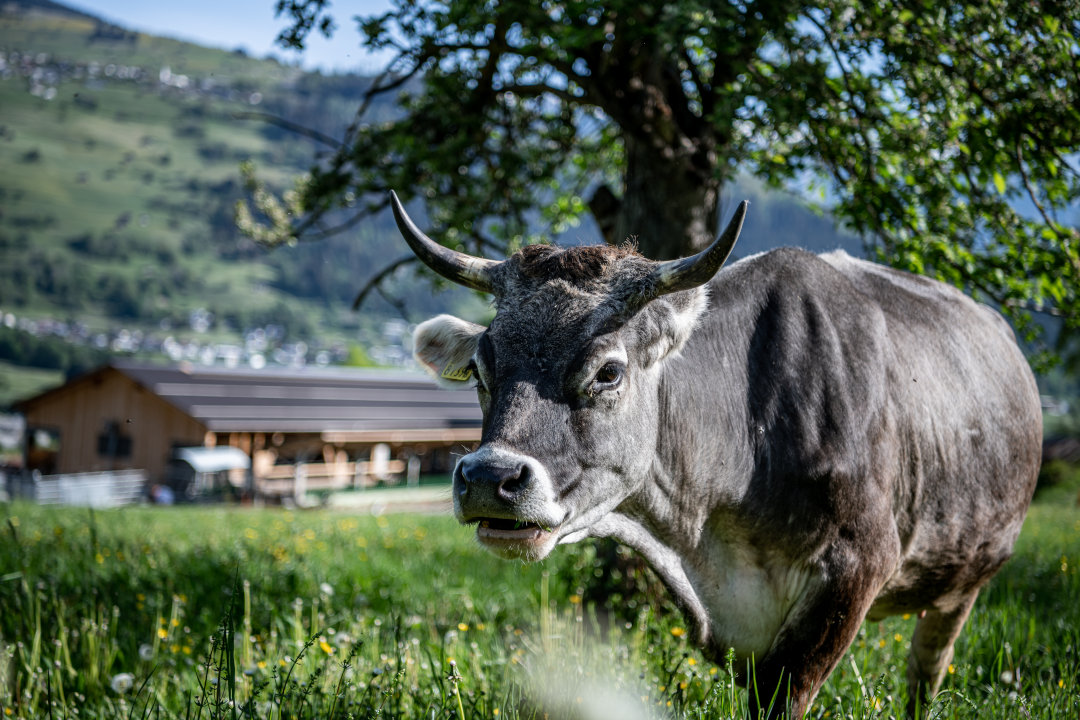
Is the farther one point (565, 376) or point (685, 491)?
point (685, 491)

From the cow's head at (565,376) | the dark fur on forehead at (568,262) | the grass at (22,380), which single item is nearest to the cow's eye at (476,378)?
the cow's head at (565,376)

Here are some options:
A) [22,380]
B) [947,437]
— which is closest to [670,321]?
[947,437]

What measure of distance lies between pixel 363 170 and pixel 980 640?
687 cm

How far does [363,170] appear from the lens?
8578mm

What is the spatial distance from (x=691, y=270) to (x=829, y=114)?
11.0 ft

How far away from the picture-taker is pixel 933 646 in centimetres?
486

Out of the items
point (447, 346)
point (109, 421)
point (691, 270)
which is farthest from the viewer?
point (109, 421)

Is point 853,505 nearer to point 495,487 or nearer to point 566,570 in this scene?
point 495,487

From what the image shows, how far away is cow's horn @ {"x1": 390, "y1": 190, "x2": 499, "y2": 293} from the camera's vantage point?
374cm

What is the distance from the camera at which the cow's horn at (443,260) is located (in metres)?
3.74

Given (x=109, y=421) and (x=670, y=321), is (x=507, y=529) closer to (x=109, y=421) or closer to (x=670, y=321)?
(x=670, y=321)

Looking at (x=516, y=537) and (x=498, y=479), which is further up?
(x=498, y=479)

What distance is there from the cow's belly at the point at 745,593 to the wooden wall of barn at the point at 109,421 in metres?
36.7

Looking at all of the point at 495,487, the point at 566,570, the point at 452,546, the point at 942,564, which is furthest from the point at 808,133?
the point at 452,546
